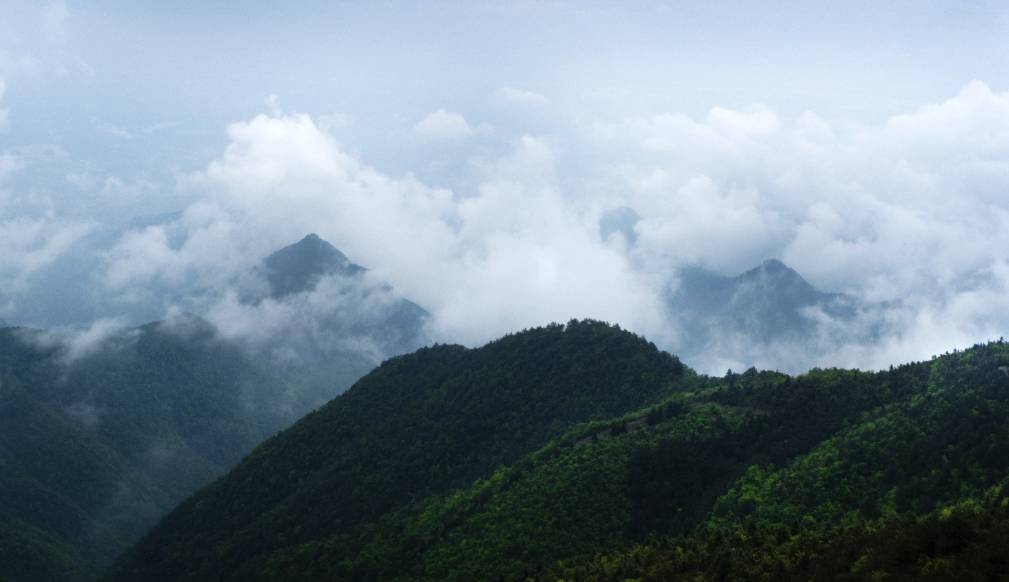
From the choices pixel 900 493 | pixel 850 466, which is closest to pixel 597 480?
pixel 850 466

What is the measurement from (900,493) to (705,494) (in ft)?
75.9

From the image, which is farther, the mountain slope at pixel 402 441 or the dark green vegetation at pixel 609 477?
the mountain slope at pixel 402 441

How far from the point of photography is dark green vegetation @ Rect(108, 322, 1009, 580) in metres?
54.2

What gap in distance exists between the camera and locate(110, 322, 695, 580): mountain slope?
12138cm

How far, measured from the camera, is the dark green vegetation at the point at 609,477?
54.2 meters

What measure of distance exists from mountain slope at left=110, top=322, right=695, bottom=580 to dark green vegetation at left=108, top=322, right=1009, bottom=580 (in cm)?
44

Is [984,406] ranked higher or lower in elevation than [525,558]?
higher

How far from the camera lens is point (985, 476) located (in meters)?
57.9

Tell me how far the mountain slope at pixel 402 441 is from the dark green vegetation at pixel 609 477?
444 mm

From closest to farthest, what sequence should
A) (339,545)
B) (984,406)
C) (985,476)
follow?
(985,476), (984,406), (339,545)

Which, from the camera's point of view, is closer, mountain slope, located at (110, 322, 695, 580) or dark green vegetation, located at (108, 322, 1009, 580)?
dark green vegetation, located at (108, 322, 1009, 580)

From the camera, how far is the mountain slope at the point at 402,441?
121375 millimetres

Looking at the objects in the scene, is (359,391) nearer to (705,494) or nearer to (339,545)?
(339,545)

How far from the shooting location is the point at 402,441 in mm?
135750
